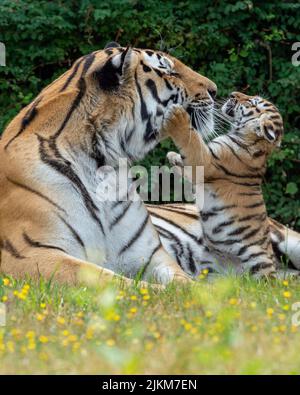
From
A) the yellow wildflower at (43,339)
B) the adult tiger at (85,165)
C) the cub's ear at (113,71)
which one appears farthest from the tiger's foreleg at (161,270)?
the yellow wildflower at (43,339)

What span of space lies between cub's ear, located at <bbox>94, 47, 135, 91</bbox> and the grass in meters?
1.20

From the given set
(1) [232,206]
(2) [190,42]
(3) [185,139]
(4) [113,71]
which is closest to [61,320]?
(4) [113,71]

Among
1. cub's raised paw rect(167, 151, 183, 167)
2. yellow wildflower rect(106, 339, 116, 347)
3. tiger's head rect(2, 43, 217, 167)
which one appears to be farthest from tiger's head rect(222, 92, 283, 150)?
yellow wildflower rect(106, 339, 116, 347)

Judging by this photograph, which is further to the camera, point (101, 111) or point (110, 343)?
point (101, 111)

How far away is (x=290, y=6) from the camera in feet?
27.6

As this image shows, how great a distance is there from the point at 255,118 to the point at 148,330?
124 inches

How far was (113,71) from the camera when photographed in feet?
16.6

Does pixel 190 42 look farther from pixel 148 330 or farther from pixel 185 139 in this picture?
pixel 148 330

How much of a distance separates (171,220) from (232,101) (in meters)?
0.90

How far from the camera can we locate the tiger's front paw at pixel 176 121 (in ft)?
17.7

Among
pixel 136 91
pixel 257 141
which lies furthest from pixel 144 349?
pixel 257 141

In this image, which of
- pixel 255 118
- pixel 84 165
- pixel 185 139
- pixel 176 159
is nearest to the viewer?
pixel 84 165

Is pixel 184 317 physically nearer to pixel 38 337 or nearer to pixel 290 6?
pixel 38 337

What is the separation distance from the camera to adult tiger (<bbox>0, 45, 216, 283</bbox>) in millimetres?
4828
